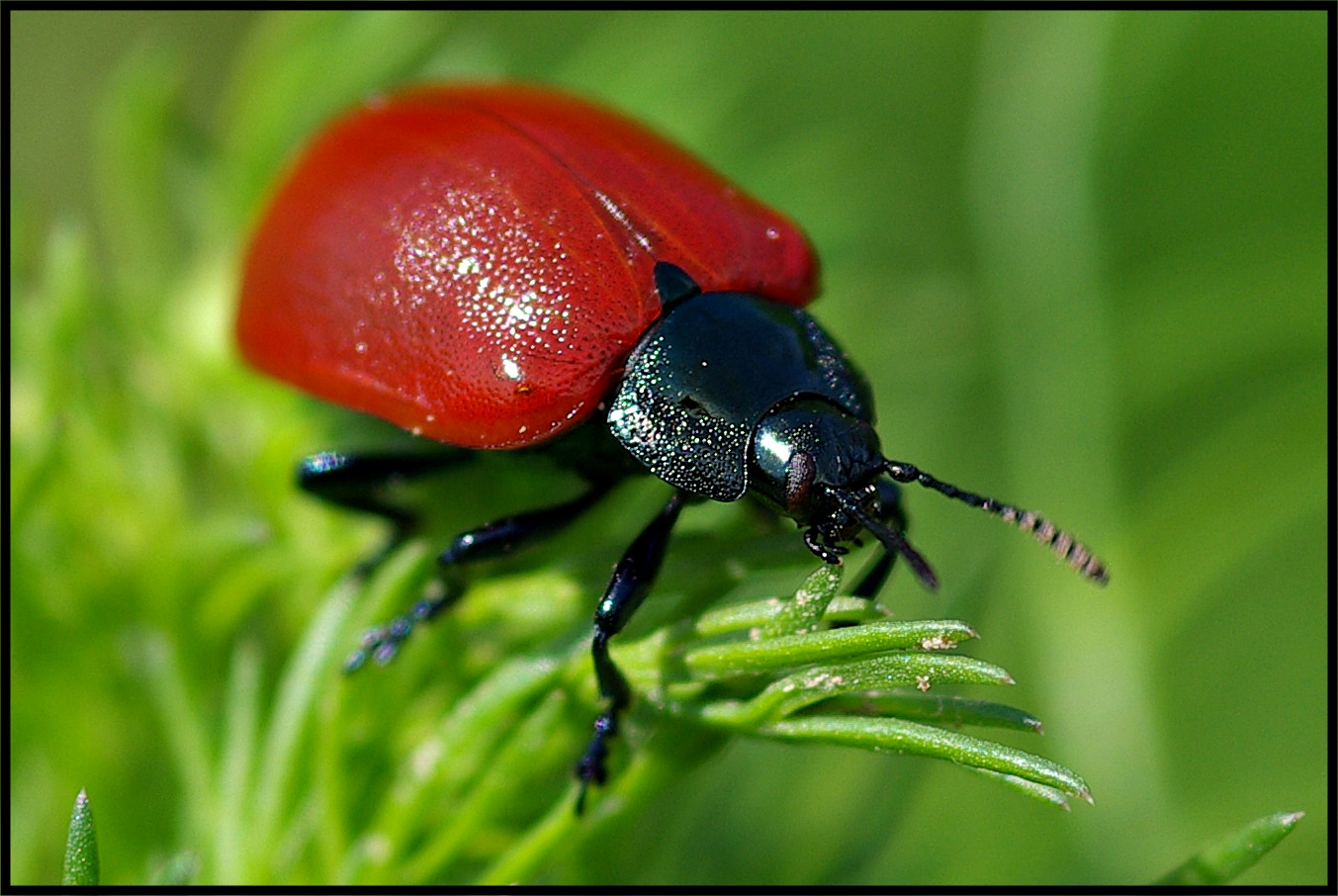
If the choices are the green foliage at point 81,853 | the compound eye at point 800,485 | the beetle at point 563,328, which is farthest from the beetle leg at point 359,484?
the green foliage at point 81,853

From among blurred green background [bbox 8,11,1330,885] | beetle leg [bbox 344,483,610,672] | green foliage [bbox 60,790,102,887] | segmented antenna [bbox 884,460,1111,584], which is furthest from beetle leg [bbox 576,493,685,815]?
green foliage [bbox 60,790,102,887]

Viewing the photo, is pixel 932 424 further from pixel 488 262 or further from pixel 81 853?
pixel 81 853

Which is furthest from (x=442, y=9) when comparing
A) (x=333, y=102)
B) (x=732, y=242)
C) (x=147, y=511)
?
(x=147, y=511)

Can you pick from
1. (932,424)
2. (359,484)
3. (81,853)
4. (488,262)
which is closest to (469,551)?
(359,484)

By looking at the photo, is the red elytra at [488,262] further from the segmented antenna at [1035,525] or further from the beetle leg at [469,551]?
the segmented antenna at [1035,525]

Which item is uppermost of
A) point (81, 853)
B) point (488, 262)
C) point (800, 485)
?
point (488, 262)
